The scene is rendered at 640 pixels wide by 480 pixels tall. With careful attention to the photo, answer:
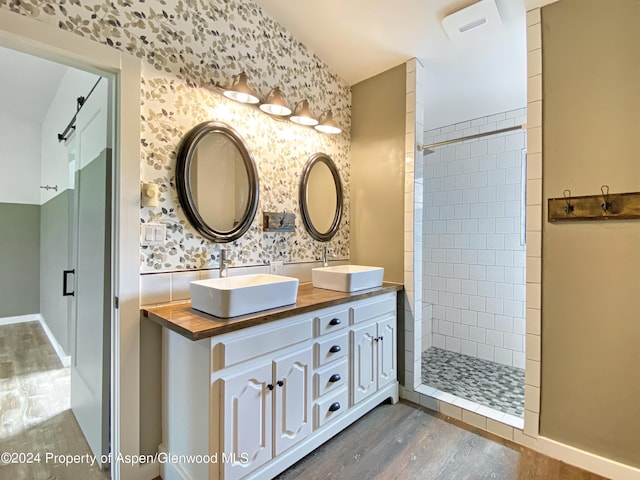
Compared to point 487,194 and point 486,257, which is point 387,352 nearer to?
point 486,257

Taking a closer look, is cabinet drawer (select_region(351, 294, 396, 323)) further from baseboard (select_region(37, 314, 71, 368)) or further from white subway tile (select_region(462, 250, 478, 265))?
baseboard (select_region(37, 314, 71, 368))

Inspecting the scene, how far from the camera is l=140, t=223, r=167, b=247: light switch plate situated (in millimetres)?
1555

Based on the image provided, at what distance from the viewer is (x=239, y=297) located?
1397 millimetres

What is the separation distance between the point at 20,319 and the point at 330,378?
5.04m

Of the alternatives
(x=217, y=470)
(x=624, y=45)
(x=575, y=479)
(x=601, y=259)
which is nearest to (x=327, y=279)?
(x=217, y=470)

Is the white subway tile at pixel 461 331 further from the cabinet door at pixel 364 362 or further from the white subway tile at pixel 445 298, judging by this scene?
the cabinet door at pixel 364 362

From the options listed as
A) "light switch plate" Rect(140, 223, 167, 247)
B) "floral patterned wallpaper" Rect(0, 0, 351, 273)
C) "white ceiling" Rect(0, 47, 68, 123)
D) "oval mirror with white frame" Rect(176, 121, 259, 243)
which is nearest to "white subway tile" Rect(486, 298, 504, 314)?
"floral patterned wallpaper" Rect(0, 0, 351, 273)

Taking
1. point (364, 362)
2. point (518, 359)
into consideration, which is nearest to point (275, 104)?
point (364, 362)

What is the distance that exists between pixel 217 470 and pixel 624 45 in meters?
2.77

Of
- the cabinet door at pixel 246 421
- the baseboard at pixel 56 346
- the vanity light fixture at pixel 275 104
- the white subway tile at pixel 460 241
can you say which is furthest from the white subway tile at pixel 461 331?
the baseboard at pixel 56 346

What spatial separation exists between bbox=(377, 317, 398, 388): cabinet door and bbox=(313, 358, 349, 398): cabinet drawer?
360mm

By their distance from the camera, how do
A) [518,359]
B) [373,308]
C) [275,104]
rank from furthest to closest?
[518,359] < [373,308] < [275,104]

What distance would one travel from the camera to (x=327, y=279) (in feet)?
6.93

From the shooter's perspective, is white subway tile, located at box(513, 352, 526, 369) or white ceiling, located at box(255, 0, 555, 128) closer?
white ceiling, located at box(255, 0, 555, 128)
